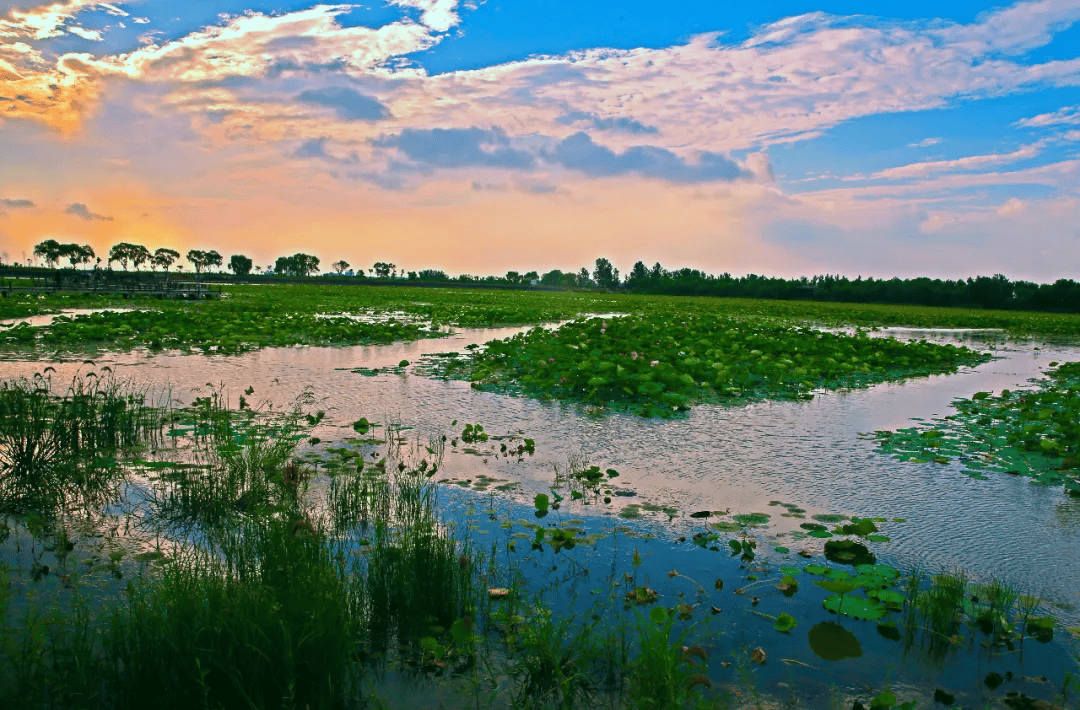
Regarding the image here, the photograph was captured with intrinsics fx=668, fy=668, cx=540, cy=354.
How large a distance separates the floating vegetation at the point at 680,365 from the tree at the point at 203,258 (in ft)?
420

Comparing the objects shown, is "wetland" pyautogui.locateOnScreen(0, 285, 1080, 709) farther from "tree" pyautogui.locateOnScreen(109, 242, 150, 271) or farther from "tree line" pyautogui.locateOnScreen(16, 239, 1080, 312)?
"tree" pyautogui.locateOnScreen(109, 242, 150, 271)

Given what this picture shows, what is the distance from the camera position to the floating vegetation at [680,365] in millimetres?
9703

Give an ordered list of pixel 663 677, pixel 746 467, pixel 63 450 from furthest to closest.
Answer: pixel 746 467 → pixel 63 450 → pixel 663 677

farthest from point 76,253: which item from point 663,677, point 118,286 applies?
point 663,677

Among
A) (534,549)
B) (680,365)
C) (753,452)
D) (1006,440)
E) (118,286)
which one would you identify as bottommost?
(534,549)

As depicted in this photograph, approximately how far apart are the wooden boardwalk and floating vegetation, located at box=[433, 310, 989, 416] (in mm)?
28900

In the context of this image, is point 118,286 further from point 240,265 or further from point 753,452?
point 240,265

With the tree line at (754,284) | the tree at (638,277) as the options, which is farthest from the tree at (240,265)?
the tree at (638,277)

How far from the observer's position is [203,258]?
416 feet

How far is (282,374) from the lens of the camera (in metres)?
10.6

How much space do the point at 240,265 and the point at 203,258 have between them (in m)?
16.3

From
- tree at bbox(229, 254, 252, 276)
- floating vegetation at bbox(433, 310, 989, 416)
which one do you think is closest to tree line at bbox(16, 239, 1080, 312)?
tree at bbox(229, 254, 252, 276)

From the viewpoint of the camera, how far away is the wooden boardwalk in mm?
34750

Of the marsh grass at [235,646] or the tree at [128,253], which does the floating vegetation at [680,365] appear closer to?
the marsh grass at [235,646]
